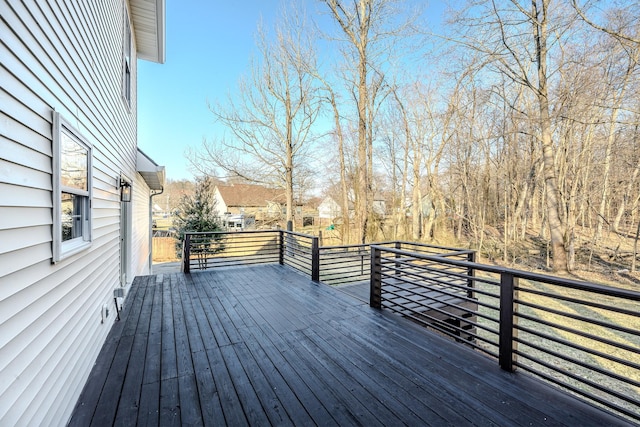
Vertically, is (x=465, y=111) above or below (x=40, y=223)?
above

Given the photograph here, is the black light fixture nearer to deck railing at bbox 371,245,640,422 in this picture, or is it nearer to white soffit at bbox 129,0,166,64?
white soffit at bbox 129,0,166,64

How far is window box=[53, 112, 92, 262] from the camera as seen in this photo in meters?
1.71

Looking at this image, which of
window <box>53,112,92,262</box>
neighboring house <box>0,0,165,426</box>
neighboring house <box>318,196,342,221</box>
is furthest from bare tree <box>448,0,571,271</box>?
neighboring house <box>318,196,342,221</box>

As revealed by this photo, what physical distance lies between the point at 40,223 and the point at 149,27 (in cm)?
587

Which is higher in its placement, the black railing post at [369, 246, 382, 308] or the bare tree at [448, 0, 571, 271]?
the bare tree at [448, 0, 571, 271]

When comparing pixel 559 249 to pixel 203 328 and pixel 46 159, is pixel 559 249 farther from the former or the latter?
pixel 46 159

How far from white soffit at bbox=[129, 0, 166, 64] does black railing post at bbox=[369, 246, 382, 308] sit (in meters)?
5.37

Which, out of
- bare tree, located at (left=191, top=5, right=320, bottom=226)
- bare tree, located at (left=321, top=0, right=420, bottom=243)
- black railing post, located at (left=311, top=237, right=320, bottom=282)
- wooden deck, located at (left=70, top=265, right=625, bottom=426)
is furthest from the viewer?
bare tree, located at (left=191, top=5, right=320, bottom=226)

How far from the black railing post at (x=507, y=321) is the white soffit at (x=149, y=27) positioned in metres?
6.32

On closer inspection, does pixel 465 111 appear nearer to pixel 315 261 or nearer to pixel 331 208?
pixel 315 261

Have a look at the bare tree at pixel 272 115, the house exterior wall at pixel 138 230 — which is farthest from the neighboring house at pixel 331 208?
the house exterior wall at pixel 138 230

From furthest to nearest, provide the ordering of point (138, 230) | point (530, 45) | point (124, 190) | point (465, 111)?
point (465, 111)
point (530, 45)
point (138, 230)
point (124, 190)

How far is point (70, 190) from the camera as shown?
2111 millimetres

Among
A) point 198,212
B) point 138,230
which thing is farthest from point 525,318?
point 198,212
